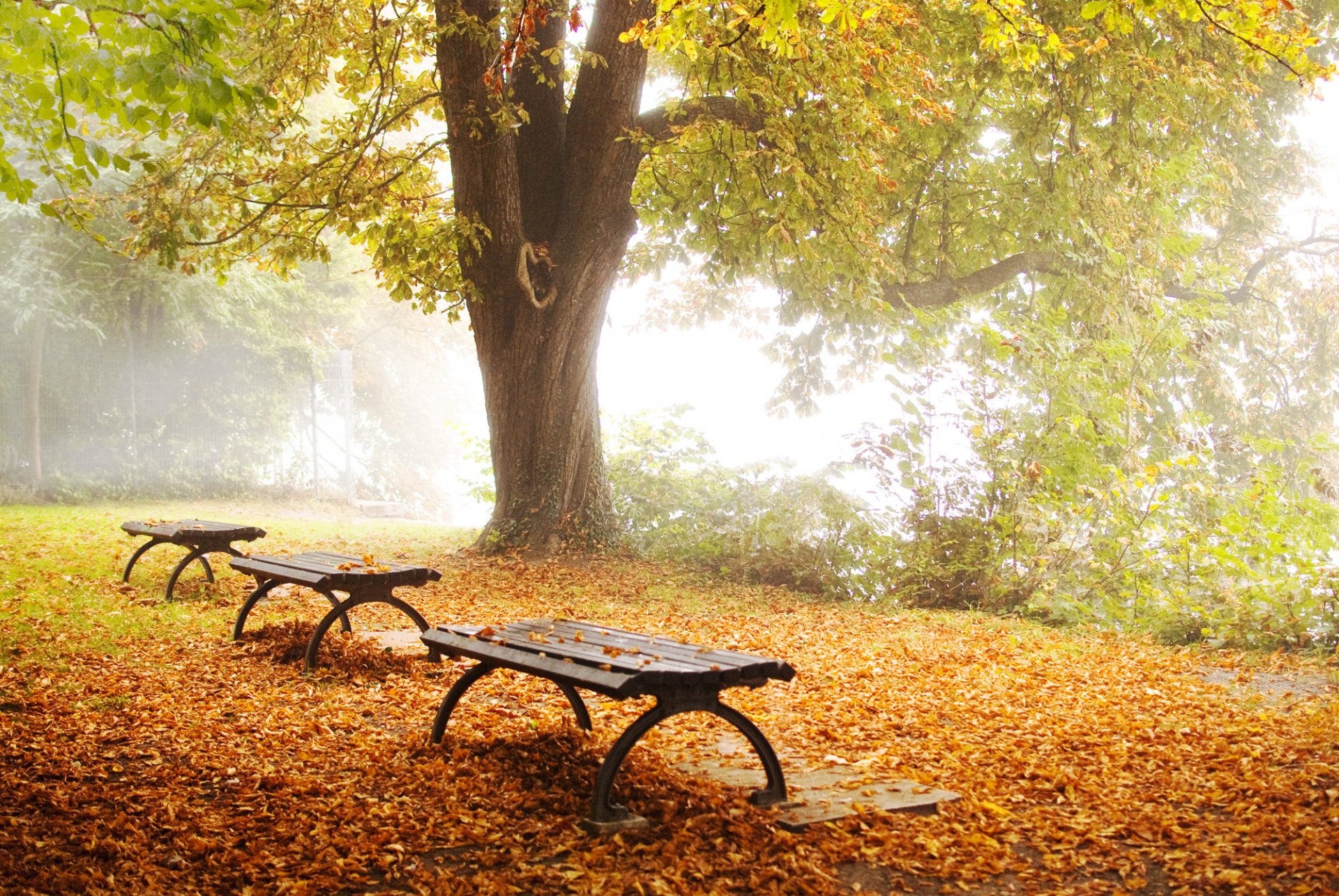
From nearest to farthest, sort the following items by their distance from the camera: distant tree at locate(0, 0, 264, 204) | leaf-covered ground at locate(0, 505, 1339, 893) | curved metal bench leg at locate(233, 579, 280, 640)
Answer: leaf-covered ground at locate(0, 505, 1339, 893), distant tree at locate(0, 0, 264, 204), curved metal bench leg at locate(233, 579, 280, 640)

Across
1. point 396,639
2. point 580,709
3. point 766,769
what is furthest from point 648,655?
point 396,639

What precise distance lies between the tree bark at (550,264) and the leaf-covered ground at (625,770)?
3682 millimetres

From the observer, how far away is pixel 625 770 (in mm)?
3645

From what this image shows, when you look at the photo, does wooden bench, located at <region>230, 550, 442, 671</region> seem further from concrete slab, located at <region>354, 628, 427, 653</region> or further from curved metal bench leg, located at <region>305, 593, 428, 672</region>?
concrete slab, located at <region>354, 628, 427, 653</region>

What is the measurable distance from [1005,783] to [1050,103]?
846 centimetres

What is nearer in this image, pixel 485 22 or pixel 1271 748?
pixel 1271 748

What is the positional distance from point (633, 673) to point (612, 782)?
0.39 m

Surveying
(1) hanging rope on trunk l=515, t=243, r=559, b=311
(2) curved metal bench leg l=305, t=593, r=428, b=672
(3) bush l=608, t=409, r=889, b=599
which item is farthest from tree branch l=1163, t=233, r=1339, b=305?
(2) curved metal bench leg l=305, t=593, r=428, b=672

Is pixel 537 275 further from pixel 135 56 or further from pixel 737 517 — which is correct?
pixel 135 56

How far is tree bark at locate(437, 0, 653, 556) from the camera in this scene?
920 cm

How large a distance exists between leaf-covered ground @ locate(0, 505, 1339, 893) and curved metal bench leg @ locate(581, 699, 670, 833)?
68 mm

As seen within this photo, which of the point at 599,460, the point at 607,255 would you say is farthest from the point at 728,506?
the point at 607,255

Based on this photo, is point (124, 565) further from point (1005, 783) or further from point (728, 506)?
point (1005, 783)

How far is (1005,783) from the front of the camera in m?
3.72
